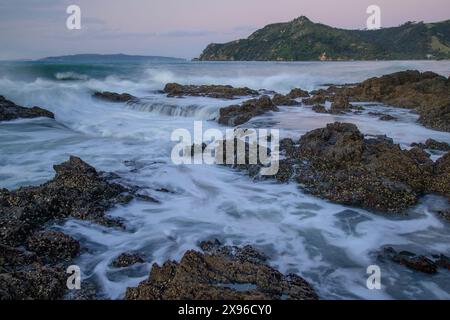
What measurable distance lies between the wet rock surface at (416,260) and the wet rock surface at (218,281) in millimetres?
1408

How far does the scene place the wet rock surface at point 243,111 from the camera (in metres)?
14.6

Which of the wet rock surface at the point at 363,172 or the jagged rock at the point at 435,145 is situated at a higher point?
A: the jagged rock at the point at 435,145

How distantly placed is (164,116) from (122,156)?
851 cm

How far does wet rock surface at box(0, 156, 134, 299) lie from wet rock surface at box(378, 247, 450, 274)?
12.7ft

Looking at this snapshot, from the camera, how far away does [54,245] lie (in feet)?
16.6

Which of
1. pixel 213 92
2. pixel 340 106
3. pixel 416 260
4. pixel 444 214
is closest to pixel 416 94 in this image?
pixel 340 106

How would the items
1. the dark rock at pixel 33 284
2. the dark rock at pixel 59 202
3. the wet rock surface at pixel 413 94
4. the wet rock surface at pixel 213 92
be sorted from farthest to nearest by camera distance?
1. the wet rock surface at pixel 213 92
2. the wet rock surface at pixel 413 94
3. the dark rock at pixel 59 202
4. the dark rock at pixel 33 284

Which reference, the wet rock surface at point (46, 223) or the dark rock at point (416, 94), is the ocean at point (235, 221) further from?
the dark rock at point (416, 94)

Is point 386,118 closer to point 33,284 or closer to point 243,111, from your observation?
point 243,111

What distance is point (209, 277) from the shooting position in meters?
4.25

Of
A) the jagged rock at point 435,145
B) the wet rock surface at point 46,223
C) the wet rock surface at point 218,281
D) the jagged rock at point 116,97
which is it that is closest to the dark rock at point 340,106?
the jagged rock at point 435,145

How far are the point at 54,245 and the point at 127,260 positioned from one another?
3.10 ft
